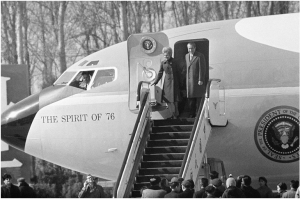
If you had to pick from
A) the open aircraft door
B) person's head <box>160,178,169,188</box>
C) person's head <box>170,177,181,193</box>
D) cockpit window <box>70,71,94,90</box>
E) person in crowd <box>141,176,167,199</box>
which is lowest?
person in crowd <box>141,176,167,199</box>

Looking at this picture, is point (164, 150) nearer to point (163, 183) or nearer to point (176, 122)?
point (176, 122)

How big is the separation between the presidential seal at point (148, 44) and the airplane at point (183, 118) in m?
0.02

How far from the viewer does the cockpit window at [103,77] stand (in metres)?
19.8

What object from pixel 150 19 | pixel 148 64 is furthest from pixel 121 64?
pixel 150 19

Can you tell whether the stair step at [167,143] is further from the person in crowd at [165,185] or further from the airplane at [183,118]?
the person in crowd at [165,185]

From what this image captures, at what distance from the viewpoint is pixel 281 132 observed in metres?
18.9

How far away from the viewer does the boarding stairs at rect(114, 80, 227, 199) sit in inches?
679

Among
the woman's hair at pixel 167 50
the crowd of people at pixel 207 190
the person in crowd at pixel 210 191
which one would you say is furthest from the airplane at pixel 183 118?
the person in crowd at pixel 210 191

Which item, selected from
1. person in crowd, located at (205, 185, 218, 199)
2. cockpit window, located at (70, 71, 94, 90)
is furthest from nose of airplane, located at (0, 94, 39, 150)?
person in crowd, located at (205, 185, 218, 199)

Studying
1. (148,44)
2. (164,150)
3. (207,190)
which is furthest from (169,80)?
(207,190)

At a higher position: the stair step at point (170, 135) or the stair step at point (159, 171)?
the stair step at point (170, 135)

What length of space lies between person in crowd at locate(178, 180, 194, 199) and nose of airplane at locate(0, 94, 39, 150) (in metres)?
6.36

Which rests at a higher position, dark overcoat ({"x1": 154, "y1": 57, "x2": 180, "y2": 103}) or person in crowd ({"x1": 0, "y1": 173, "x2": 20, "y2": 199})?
dark overcoat ({"x1": 154, "y1": 57, "x2": 180, "y2": 103})

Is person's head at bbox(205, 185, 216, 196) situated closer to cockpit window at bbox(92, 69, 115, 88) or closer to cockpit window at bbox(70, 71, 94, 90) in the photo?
cockpit window at bbox(92, 69, 115, 88)
